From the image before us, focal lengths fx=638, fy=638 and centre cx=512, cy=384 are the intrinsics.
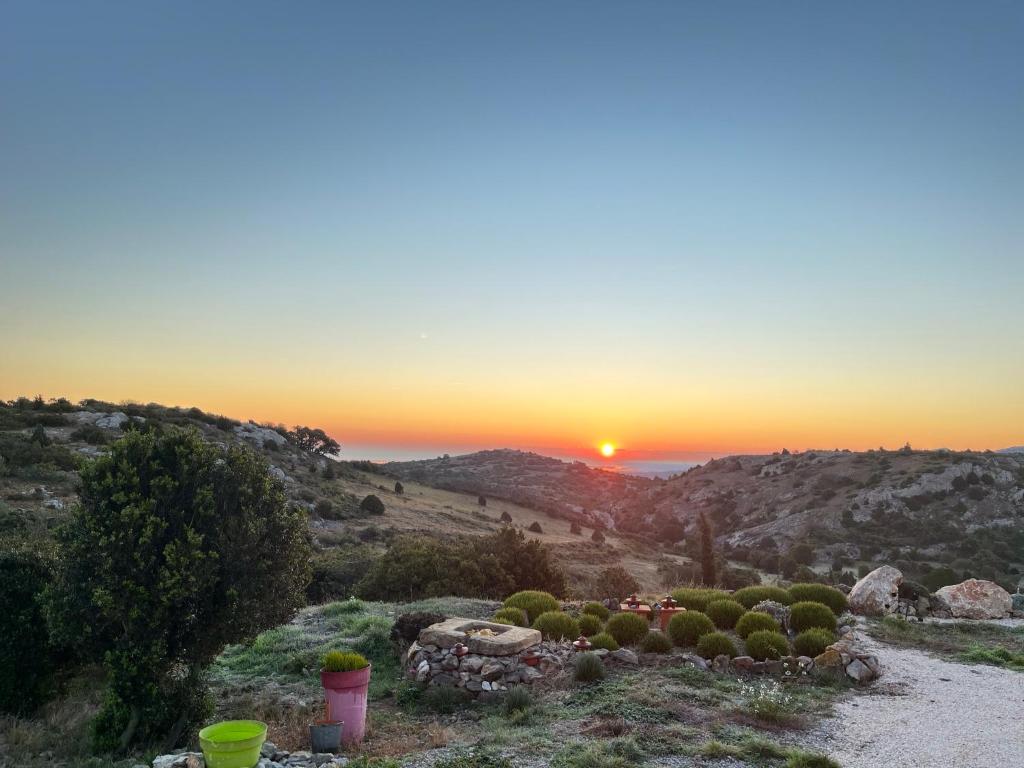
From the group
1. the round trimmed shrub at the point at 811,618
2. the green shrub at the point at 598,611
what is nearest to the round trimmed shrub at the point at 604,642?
the green shrub at the point at 598,611

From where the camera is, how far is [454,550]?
78.3 ft

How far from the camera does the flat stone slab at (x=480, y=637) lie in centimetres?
1232

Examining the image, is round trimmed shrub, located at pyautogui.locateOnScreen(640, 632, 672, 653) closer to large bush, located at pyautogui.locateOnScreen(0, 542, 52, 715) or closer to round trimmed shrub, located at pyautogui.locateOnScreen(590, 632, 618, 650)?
round trimmed shrub, located at pyautogui.locateOnScreen(590, 632, 618, 650)

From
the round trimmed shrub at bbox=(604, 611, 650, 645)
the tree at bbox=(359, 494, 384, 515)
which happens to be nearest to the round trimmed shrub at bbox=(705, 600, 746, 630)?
the round trimmed shrub at bbox=(604, 611, 650, 645)

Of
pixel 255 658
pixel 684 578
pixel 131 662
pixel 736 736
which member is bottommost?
pixel 684 578

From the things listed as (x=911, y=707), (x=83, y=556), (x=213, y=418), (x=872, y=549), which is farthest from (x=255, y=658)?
(x=872, y=549)

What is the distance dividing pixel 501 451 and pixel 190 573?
10237 cm

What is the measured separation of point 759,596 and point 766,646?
15.8 feet

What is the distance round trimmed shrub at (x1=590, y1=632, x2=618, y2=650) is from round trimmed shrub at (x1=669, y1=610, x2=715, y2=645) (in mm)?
1699

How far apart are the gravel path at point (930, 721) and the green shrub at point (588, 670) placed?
3908 mm

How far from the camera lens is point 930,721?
33.6ft

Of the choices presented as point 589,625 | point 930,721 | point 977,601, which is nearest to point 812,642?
point 930,721

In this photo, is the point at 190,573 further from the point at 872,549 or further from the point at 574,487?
the point at 574,487

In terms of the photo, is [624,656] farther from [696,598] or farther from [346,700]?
[346,700]
